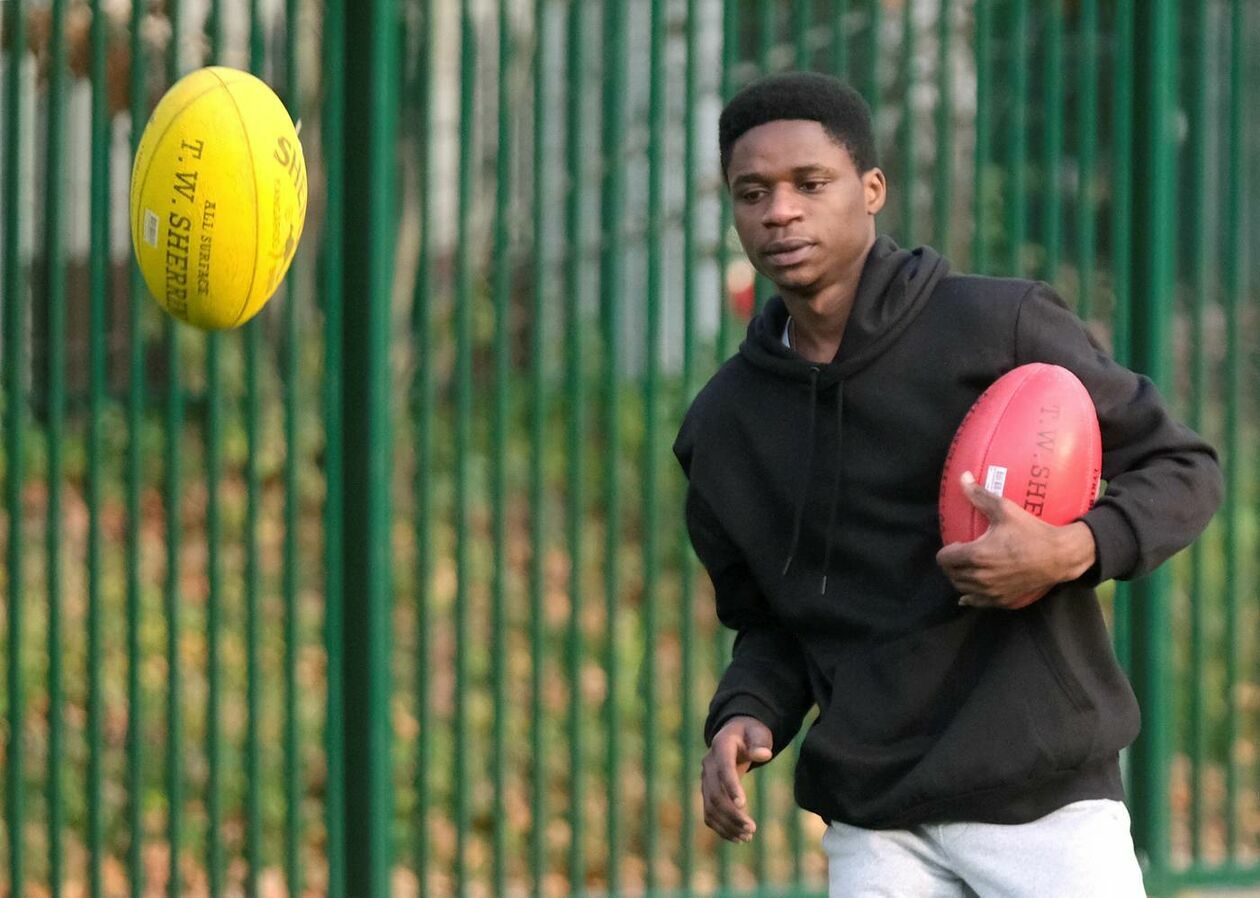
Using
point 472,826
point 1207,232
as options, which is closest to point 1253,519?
point 1207,232

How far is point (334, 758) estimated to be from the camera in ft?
18.4

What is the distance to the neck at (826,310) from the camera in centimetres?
361

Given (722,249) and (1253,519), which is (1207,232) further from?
(722,249)

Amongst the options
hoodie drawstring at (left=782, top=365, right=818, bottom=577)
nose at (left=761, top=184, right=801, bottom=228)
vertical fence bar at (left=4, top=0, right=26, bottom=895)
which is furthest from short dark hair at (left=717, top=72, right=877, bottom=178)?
vertical fence bar at (left=4, top=0, right=26, bottom=895)

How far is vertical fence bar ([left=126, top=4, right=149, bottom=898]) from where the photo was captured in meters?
5.47

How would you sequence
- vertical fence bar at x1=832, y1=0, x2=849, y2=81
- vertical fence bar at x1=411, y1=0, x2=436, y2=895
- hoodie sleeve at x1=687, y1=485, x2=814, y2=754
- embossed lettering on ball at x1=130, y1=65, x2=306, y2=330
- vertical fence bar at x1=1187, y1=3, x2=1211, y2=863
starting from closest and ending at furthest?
hoodie sleeve at x1=687, y1=485, x2=814, y2=754 < embossed lettering on ball at x1=130, y1=65, x2=306, y2=330 < vertical fence bar at x1=411, y1=0, x2=436, y2=895 < vertical fence bar at x1=832, y1=0, x2=849, y2=81 < vertical fence bar at x1=1187, y1=3, x2=1211, y2=863

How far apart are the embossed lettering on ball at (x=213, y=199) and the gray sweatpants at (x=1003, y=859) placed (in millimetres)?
1685

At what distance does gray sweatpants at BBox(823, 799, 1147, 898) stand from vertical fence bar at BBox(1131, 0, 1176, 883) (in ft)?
8.74

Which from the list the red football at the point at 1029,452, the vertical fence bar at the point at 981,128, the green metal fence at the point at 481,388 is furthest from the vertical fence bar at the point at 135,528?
the red football at the point at 1029,452

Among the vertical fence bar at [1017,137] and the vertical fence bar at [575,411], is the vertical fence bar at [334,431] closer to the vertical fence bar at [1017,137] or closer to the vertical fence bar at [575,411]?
the vertical fence bar at [575,411]

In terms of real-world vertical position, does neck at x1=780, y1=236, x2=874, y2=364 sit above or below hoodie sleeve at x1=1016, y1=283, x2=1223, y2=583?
above

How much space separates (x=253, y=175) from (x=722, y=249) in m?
1.91

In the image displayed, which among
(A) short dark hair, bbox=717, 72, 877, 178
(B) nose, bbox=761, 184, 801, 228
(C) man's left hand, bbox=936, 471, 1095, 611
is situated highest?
(A) short dark hair, bbox=717, 72, 877, 178

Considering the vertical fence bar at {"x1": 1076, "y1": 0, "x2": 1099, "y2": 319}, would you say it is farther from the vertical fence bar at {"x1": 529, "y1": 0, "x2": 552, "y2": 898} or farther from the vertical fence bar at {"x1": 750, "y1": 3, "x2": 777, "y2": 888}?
the vertical fence bar at {"x1": 529, "y1": 0, "x2": 552, "y2": 898}
